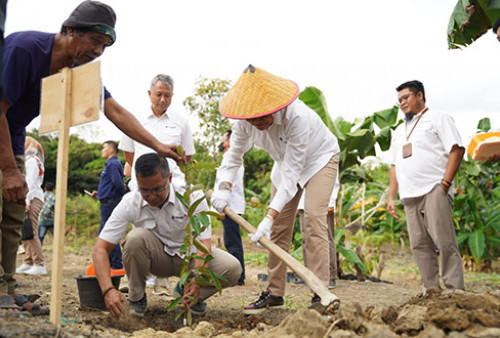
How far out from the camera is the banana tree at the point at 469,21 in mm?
4789

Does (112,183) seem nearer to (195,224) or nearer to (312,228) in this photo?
(195,224)

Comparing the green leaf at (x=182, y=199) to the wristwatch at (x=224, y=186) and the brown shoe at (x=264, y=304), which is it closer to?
the wristwatch at (x=224, y=186)

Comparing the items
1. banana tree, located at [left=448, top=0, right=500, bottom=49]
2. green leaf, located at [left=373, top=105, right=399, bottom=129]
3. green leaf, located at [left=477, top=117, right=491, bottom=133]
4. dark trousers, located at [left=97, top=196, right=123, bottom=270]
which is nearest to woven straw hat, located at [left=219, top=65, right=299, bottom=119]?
banana tree, located at [left=448, top=0, right=500, bottom=49]

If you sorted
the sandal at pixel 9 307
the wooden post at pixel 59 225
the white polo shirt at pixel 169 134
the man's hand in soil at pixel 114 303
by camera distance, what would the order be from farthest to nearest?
the white polo shirt at pixel 169 134 → the man's hand in soil at pixel 114 303 → the sandal at pixel 9 307 → the wooden post at pixel 59 225

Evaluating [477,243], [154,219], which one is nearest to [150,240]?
[154,219]

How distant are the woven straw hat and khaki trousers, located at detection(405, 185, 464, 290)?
66.6 inches

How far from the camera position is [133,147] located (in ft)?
15.8

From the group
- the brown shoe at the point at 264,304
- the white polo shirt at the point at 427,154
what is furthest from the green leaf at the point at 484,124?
the brown shoe at the point at 264,304

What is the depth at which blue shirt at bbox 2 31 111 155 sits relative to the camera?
2732 mm

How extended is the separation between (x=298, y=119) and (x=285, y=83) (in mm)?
287

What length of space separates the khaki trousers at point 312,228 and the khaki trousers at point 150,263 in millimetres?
362

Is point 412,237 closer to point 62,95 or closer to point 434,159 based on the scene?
point 434,159

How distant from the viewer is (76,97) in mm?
2557

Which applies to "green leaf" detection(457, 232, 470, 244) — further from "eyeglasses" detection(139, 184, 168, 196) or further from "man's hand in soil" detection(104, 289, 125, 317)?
"man's hand in soil" detection(104, 289, 125, 317)
